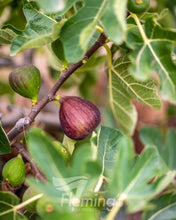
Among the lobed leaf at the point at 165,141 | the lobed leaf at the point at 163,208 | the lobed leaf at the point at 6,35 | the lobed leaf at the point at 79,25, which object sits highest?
the lobed leaf at the point at 6,35

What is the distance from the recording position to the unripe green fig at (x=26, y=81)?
86cm

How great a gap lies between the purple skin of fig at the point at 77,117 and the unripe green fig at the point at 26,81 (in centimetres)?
8

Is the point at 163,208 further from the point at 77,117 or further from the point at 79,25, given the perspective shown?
the point at 79,25

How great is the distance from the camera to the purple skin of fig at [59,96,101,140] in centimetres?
81

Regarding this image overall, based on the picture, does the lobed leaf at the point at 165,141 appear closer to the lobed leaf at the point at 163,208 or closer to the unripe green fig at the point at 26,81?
the lobed leaf at the point at 163,208

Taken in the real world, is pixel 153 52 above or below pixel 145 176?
above

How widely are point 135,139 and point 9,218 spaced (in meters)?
1.42

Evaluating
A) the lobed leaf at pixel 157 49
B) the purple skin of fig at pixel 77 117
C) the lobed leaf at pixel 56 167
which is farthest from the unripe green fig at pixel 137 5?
the lobed leaf at pixel 56 167

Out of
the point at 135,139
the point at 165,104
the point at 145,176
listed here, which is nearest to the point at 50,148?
the point at 145,176

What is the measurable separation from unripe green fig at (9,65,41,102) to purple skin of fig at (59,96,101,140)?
83mm

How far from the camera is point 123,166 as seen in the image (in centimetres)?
58

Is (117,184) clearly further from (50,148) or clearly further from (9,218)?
(9,218)

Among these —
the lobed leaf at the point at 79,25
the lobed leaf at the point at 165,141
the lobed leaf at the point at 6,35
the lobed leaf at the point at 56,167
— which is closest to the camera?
the lobed leaf at the point at 56,167

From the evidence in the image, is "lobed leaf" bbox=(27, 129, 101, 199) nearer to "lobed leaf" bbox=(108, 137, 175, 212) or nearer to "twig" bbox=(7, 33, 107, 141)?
"lobed leaf" bbox=(108, 137, 175, 212)
